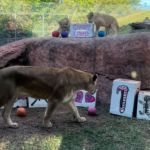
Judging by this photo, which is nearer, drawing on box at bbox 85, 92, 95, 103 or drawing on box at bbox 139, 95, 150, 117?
drawing on box at bbox 139, 95, 150, 117

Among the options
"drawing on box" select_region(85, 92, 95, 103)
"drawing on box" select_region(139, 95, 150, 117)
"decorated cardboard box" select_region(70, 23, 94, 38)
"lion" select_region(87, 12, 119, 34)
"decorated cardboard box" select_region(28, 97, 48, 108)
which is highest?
"decorated cardboard box" select_region(70, 23, 94, 38)

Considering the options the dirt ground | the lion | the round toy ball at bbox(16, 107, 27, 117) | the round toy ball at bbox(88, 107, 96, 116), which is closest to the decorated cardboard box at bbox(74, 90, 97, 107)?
the dirt ground

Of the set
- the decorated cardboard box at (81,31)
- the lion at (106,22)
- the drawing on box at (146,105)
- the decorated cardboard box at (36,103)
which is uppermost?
the decorated cardboard box at (81,31)

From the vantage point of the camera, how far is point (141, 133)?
640 centimetres

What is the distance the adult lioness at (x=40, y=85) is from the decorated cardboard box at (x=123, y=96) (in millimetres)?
834

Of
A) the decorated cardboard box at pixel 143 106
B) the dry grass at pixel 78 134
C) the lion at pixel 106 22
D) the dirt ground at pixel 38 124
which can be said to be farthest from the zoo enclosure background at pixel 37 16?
the dry grass at pixel 78 134

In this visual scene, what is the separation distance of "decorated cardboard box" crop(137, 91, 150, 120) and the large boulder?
30.2 inches

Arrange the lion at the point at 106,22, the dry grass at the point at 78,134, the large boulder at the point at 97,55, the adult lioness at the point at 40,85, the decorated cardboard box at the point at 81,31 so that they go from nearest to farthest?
the dry grass at the point at 78,134 → the adult lioness at the point at 40,85 → the large boulder at the point at 97,55 → the decorated cardboard box at the point at 81,31 → the lion at the point at 106,22

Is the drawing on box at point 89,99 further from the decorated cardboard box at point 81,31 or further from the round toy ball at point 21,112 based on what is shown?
the decorated cardboard box at point 81,31

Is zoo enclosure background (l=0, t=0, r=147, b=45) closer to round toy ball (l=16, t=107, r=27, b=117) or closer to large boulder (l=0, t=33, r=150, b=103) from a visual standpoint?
large boulder (l=0, t=33, r=150, b=103)

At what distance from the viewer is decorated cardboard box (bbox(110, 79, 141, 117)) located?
7207 mm

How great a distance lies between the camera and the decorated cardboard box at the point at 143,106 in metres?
7.07

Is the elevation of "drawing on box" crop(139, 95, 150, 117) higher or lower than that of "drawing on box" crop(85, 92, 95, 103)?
higher

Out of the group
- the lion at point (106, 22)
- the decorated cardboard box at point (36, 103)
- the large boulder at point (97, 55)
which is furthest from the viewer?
the lion at point (106, 22)
